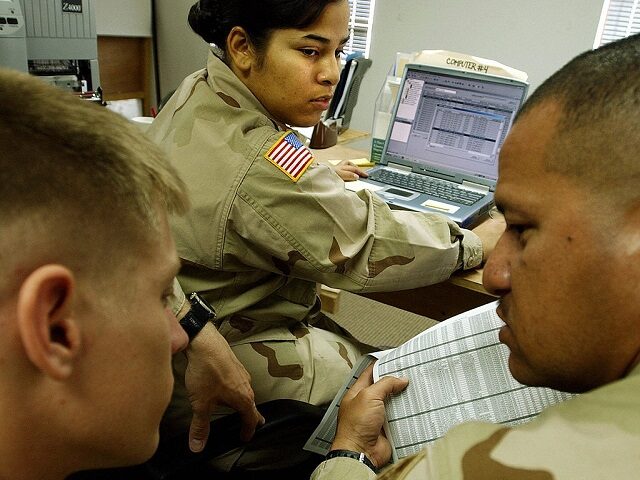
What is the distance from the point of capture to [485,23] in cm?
345

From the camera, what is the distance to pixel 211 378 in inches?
40.9

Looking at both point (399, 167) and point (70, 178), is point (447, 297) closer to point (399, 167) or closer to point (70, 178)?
point (399, 167)

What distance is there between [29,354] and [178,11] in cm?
353

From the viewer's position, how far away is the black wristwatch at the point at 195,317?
3.38ft

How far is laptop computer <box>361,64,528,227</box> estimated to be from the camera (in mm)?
1715

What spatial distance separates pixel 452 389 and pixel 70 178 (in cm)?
70

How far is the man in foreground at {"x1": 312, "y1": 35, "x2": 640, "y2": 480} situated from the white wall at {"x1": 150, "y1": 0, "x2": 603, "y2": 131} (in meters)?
2.97

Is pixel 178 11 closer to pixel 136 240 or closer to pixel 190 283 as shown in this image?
pixel 190 283

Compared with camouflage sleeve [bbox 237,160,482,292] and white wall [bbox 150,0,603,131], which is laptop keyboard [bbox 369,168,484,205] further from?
white wall [bbox 150,0,603,131]

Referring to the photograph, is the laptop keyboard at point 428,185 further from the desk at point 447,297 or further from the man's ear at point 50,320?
the man's ear at point 50,320

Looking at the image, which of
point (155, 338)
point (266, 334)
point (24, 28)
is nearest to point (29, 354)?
point (155, 338)

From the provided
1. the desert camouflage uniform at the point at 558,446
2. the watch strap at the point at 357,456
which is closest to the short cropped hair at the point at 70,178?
the desert camouflage uniform at the point at 558,446

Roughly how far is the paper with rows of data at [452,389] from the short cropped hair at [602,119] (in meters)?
0.46

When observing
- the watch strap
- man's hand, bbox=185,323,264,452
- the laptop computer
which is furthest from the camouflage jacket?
the laptop computer
